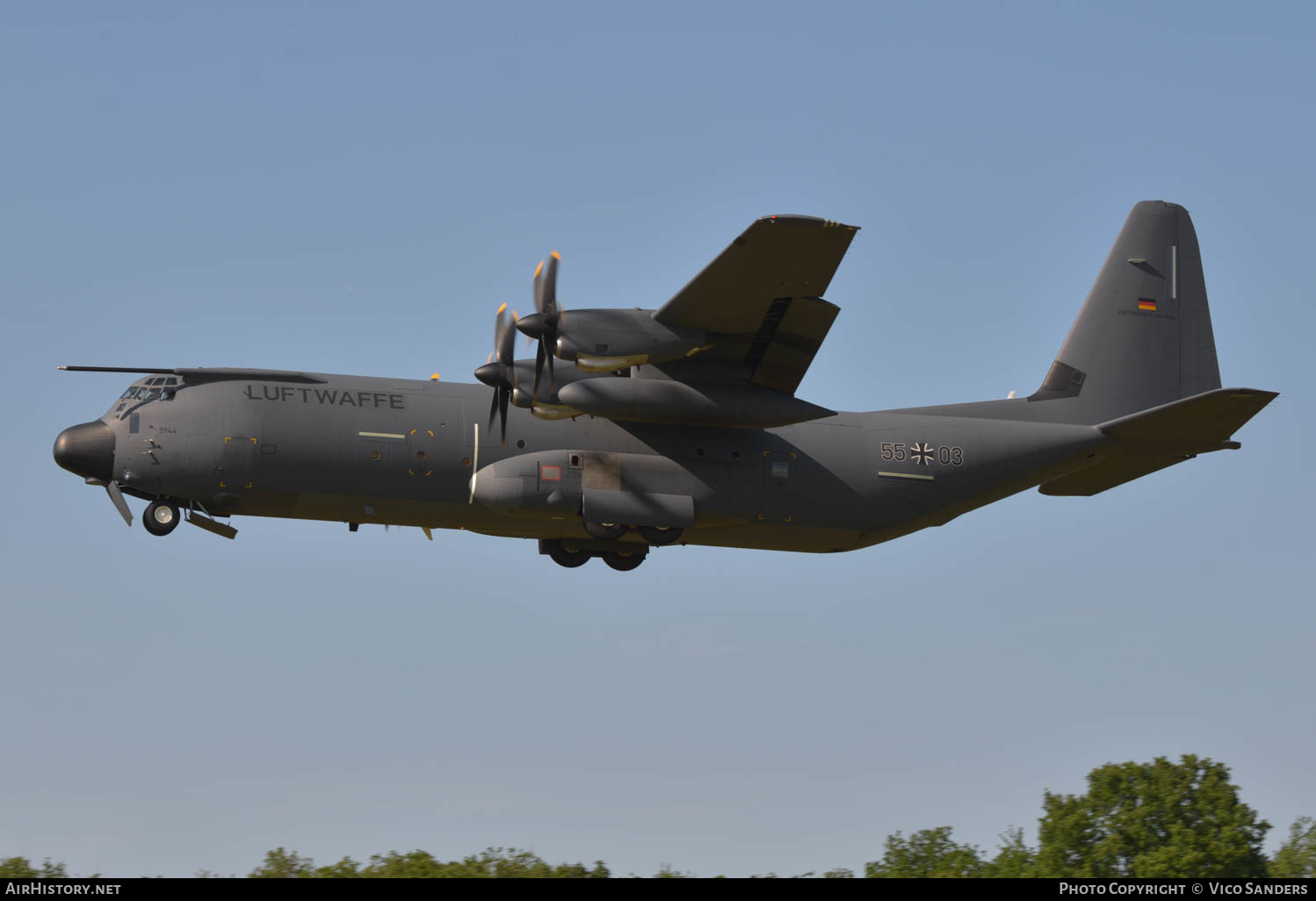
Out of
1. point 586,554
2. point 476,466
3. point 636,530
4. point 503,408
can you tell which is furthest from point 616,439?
point 586,554

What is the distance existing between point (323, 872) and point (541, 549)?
769 cm

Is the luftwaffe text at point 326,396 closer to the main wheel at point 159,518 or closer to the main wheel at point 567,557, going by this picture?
the main wheel at point 159,518

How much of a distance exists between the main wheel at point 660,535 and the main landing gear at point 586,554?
1097 millimetres

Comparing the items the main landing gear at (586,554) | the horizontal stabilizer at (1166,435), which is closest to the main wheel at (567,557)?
the main landing gear at (586,554)

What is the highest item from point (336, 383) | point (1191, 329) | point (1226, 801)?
point (1191, 329)

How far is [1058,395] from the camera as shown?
26.7 metres

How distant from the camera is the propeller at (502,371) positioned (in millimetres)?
22344

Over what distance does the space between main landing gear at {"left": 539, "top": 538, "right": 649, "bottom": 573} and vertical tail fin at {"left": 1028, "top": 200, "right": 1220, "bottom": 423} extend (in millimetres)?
7698

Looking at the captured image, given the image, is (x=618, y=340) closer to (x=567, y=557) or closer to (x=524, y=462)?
(x=524, y=462)

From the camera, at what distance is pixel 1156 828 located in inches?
1526

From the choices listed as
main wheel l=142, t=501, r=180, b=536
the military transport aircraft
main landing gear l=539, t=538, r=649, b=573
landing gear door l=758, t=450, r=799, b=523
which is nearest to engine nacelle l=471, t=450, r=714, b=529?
the military transport aircraft

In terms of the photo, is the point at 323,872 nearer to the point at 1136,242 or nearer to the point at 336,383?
the point at 336,383

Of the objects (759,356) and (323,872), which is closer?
(759,356)
